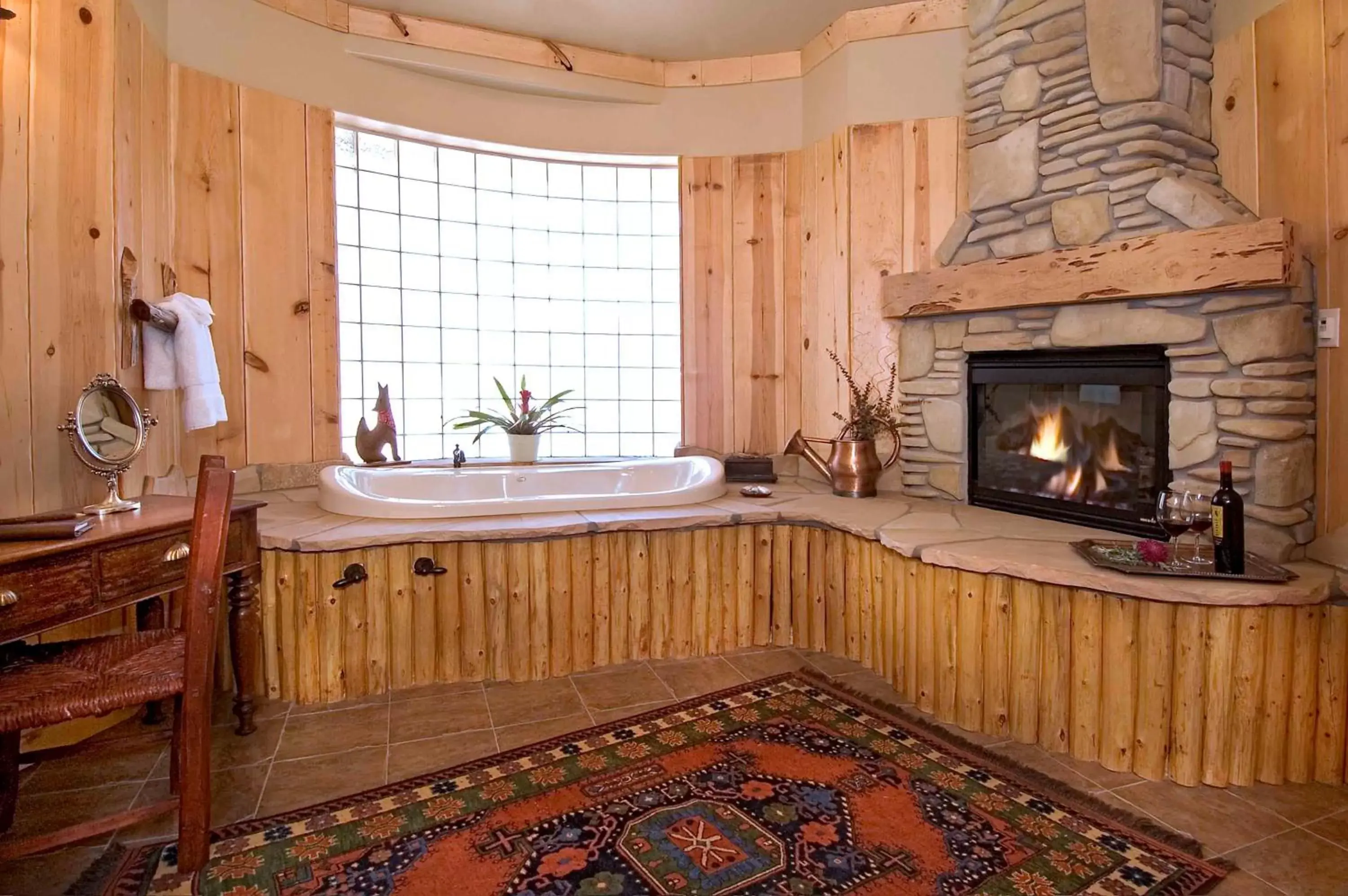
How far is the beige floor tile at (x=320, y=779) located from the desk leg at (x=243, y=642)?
28cm

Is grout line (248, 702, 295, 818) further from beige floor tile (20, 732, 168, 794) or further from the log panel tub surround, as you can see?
beige floor tile (20, 732, 168, 794)

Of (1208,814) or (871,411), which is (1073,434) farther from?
(1208,814)

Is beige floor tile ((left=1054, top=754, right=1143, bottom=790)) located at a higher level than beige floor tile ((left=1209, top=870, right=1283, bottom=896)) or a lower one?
higher

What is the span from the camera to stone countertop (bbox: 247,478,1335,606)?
2043mm

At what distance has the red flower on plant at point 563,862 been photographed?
1.65 metres

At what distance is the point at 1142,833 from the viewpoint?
5.93 ft

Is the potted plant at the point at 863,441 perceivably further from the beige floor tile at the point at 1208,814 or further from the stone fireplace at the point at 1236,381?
the beige floor tile at the point at 1208,814

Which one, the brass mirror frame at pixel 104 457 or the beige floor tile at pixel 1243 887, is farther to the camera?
the brass mirror frame at pixel 104 457

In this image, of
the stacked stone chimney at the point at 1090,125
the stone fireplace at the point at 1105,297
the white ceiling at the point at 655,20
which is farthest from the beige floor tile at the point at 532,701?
the white ceiling at the point at 655,20

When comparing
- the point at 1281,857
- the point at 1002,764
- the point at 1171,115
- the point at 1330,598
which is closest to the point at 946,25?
the point at 1171,115

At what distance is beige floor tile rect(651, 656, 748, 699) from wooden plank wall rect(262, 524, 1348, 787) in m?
0.07

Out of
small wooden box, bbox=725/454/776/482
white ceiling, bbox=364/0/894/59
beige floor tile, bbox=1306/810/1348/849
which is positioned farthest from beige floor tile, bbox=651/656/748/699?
white ceiling, bbox=364/0/894/59

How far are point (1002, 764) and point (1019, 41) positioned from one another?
2669 mm

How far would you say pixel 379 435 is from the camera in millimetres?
3570
